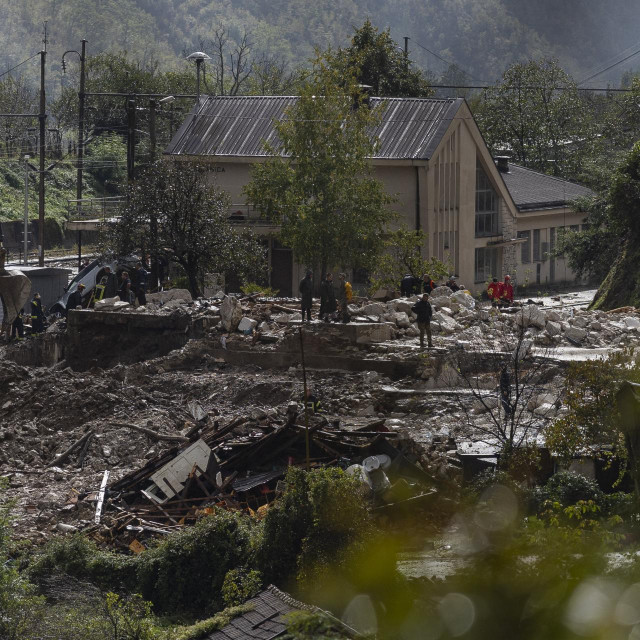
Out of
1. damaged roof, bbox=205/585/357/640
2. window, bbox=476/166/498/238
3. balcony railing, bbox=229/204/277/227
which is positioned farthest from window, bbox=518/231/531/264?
damaged roof, bbox=205/585/357/640

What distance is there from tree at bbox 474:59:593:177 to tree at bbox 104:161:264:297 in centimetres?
2962

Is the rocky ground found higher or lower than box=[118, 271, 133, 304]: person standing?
lower

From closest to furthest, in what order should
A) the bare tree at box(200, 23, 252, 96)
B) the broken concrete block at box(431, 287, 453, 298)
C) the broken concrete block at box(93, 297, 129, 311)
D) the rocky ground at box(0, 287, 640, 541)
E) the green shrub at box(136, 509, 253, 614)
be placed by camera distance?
the green shrub at box(136, 509, 253, 614) < the rocky ground at box(0, 287, 640, 541) < the broken concrete block at box(431, 287, 453, 298) < the broken concrete block at box(93, 297, 129, 311) < the bare tree at box(200, 23, 252, 96)

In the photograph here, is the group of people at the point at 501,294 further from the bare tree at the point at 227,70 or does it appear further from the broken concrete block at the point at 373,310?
the bare tree at the point at 227,70

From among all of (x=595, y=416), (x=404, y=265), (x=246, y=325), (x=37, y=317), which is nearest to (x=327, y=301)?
(x=246, y=325)

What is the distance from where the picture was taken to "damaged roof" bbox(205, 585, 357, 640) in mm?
9930

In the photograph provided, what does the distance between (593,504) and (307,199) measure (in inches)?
674

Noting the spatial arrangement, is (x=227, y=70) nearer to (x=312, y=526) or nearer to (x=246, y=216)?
(x=246, y=216)

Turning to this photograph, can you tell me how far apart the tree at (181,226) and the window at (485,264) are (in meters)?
10.8

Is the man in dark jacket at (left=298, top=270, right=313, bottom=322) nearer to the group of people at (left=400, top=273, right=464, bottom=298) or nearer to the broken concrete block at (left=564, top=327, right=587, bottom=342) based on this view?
the group of people at (left=400, top=273, right=464, bottom=298)

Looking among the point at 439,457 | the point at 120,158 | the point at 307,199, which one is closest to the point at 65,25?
the point at 120,158

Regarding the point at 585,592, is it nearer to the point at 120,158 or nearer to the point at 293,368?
the point at 293,368

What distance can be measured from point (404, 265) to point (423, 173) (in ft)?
20.7

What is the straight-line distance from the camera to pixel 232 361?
24.8 metres
